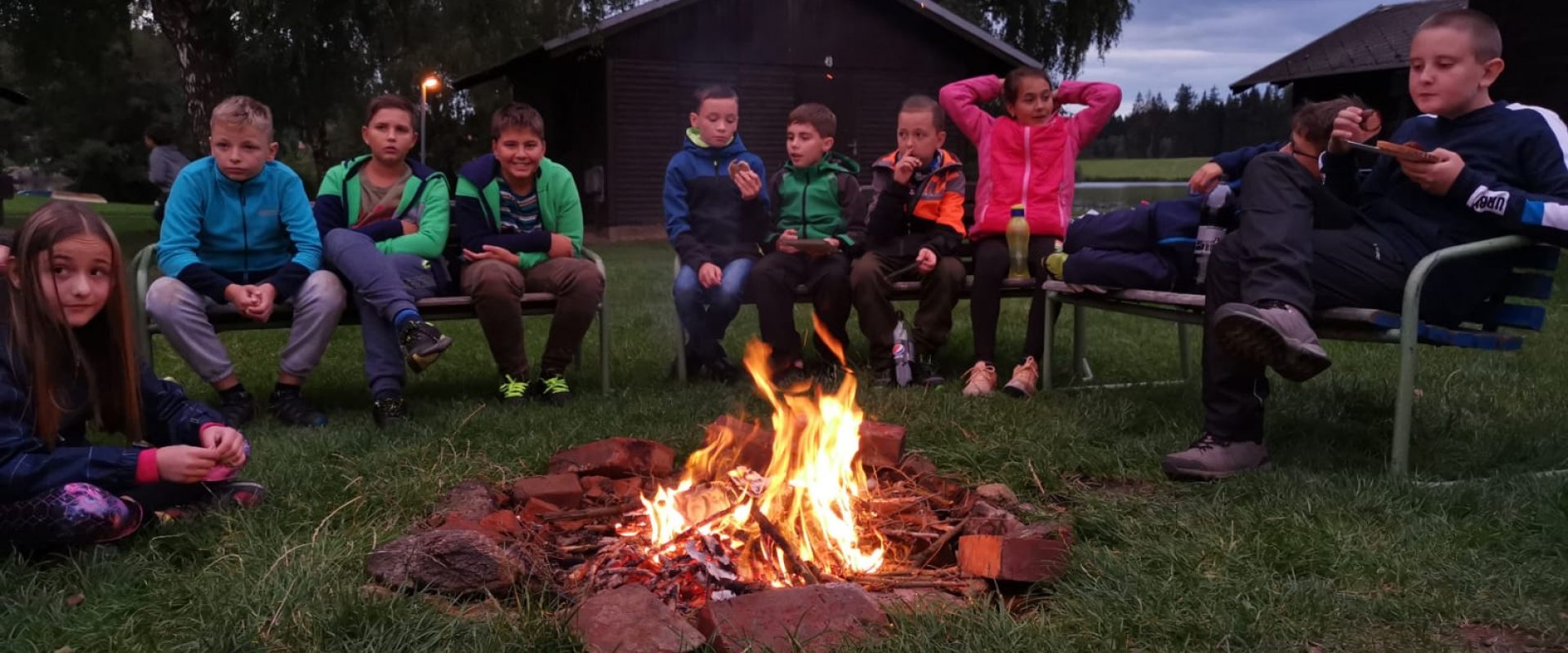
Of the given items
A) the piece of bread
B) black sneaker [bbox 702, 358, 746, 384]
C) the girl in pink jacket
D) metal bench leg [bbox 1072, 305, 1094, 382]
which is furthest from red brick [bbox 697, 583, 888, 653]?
metal bench leg [bbox 1072, 305, 1094, 382]

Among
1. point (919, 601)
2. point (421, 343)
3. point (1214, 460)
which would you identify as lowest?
point (919, 601)

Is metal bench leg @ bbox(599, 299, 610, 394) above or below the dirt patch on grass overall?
above

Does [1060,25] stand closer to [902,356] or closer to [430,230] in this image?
[902,356]

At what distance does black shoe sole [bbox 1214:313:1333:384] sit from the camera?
124 inches

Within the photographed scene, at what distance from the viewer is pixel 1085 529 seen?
2.99 meters

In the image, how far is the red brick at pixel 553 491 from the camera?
3201 millimetres

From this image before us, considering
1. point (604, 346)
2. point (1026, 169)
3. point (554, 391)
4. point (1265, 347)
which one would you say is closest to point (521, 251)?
point (604, 346)

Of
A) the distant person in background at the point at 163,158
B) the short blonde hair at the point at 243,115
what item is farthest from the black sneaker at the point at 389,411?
the distant person in background at the point at 163,158

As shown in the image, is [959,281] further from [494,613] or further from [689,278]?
[494,613]

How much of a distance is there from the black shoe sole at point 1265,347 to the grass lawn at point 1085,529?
368mm

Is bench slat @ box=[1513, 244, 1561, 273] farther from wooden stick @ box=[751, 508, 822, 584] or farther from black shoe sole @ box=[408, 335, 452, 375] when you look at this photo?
black shoe sole @ box=[408, 335, 452, 375]

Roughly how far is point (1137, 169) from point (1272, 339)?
17176mm

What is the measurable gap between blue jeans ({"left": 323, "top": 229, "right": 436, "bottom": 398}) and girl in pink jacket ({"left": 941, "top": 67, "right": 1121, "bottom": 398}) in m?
2.50

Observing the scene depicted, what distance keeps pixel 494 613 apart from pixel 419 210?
2.94 m
